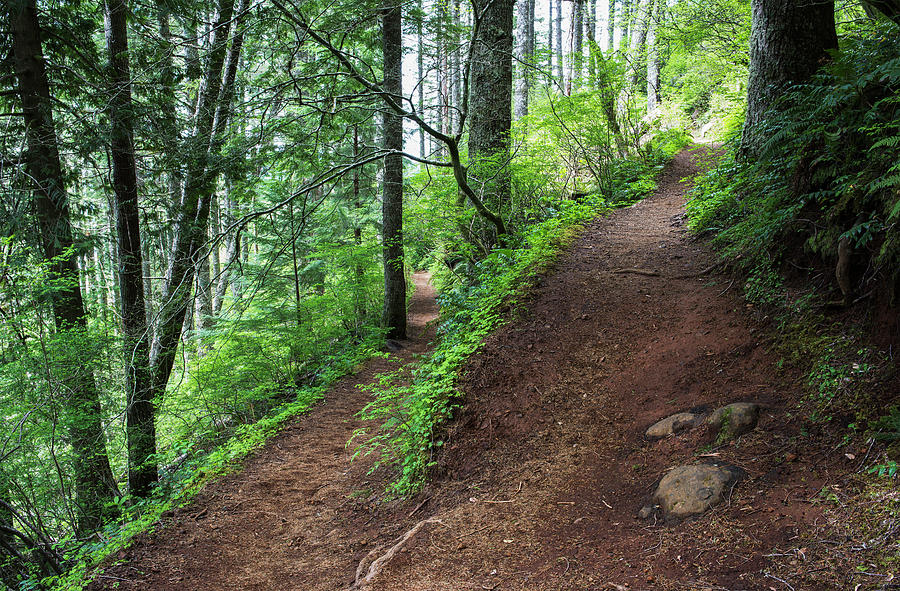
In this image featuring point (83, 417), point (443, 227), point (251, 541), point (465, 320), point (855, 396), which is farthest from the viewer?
point (443, 227)

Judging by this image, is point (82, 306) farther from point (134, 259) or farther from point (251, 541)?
point (251, 541)

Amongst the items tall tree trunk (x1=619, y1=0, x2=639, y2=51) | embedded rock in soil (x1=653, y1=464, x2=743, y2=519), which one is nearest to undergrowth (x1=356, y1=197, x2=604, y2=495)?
embedded rock in soil (x1=653, y1=464, x2=743, y2=519)

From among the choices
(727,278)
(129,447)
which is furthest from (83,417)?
(727,278)

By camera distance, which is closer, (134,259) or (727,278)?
(727,278)

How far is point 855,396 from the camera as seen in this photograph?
115 inches

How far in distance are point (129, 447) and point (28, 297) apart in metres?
2.23

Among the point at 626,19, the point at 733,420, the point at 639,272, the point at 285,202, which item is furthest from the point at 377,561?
the point at 626,19

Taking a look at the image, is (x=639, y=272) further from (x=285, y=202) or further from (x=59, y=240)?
(x=59, y=240)

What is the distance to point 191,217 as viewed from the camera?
7867 millimetres

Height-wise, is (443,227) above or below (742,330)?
above

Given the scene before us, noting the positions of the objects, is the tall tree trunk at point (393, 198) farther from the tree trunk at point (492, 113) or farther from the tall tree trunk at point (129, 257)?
the tall tree trunk at point (129, 257)

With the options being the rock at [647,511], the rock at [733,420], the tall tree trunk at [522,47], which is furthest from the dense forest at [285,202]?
the tall tree trunk at [522,47]

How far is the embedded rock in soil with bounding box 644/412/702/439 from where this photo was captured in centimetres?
356

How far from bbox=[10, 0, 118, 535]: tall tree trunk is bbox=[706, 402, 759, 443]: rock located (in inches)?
271
